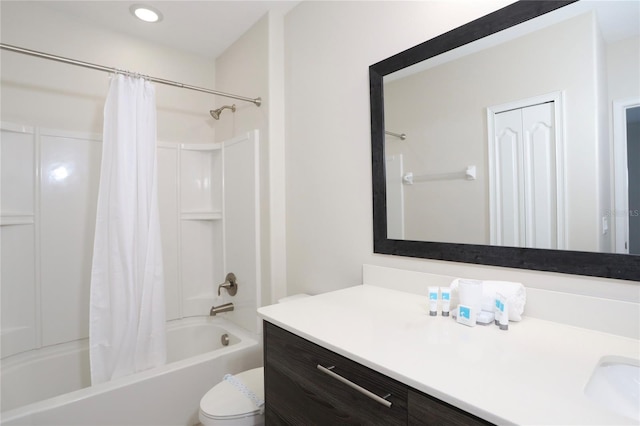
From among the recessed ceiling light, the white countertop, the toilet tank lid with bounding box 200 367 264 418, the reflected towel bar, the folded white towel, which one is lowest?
the toilet tank lid with bounding box 200 367 264 418

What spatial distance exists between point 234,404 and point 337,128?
1.34 metres

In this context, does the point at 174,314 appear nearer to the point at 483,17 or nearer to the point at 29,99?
the point at 29,99

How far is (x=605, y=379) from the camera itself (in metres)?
0.68

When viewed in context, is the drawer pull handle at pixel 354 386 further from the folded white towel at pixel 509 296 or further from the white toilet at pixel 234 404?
the white toilet at pixel 234 404

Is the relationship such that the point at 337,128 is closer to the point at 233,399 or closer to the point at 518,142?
the point at 518,142

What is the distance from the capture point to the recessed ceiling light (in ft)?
6.21

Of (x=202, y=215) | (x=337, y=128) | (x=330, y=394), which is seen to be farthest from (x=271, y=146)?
(x=330, y=394)

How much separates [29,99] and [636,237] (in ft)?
9.40

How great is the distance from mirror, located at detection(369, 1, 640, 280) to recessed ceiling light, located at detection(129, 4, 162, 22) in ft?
4.99

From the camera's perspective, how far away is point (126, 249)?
1.66 metres

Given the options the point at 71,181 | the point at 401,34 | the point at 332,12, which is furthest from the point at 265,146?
the point at 71,181

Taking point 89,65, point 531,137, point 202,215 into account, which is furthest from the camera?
point 202,215

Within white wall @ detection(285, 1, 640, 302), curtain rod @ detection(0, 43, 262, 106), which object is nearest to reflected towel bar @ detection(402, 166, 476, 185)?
white wall @ detection(285, 1, 640, 302)

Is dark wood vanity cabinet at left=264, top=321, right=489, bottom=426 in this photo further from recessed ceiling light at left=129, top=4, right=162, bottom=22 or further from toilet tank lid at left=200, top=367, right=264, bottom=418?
recessed ceiling light at left=129, top=4, right=162, bottom=22
